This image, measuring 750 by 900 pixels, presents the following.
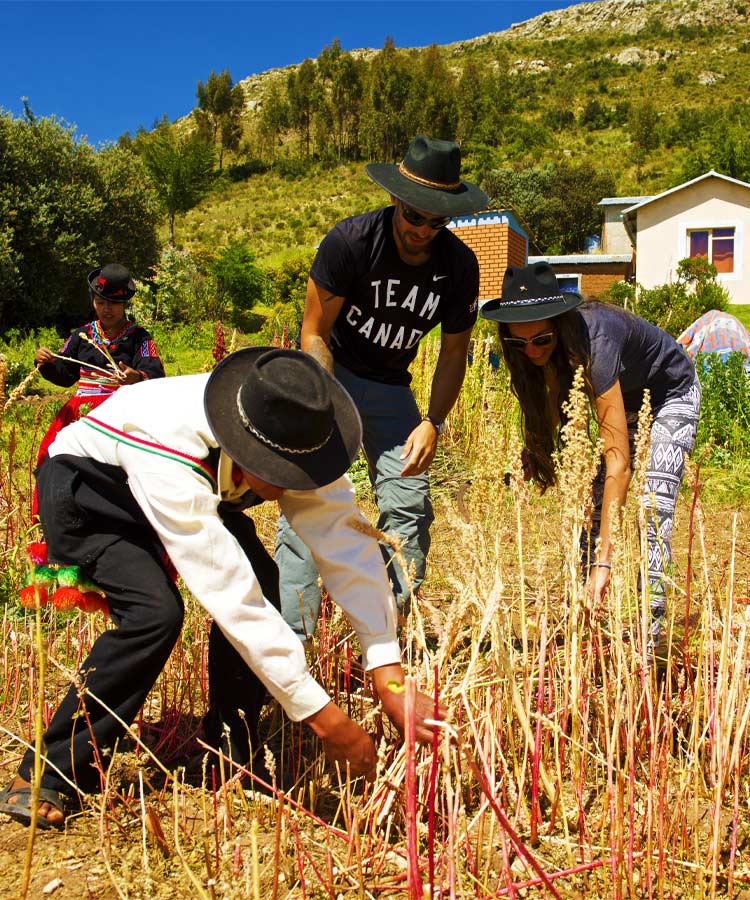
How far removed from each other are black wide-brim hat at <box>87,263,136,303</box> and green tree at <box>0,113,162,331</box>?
511 inches

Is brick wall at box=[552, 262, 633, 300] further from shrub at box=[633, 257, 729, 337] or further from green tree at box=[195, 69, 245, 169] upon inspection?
green tree at box=[195, 69, 245, 169]

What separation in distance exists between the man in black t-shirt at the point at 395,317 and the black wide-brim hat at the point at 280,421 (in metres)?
0.99

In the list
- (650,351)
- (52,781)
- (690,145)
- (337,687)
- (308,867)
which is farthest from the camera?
(690,145)

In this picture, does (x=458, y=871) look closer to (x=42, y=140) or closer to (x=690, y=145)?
(x=42, y=140)

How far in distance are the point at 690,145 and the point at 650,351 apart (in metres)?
61.6

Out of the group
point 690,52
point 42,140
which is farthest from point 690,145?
point 42,140

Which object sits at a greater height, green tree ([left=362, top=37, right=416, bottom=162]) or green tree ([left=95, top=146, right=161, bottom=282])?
green tree ([left=362, top=37, right=416, bottom=162])

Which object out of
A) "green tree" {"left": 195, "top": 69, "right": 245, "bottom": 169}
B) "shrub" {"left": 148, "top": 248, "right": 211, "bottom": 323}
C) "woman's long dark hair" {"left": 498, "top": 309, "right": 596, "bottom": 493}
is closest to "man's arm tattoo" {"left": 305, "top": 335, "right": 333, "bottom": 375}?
"woman's long dark hair" {"left": 498, "top": 309, "right": 596, "bottom": 493}

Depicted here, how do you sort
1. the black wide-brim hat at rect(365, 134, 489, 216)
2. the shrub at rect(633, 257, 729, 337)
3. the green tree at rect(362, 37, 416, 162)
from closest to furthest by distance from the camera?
the black wide-brim hat at rect(365, 134, 489, 216)
the shrub at rect(633, 257, 729, 337)
the green tree at rect(362, 37, 416, 162)

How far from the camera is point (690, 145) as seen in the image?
184 ft

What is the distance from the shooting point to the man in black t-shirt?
8.70 ft

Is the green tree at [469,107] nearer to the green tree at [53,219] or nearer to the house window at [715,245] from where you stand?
the house window at [715,245]

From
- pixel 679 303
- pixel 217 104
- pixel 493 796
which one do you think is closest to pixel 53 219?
pixel 679 303

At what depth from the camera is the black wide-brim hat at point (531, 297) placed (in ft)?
7.71
